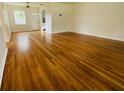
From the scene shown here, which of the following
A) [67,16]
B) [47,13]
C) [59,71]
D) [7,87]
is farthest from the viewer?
[67,16]

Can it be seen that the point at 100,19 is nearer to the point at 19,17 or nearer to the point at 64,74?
the point at 64,74

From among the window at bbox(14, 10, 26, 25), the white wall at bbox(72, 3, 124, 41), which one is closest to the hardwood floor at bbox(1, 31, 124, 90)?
the white wall at bbox(72, 3, 124, 41)

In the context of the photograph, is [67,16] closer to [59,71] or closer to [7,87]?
[59,71]

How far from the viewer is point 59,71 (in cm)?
231

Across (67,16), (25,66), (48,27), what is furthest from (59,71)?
(67,16)

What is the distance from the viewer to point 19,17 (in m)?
9.13

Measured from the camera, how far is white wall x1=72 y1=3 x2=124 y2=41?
5.07m

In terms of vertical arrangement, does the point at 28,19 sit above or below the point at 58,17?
below

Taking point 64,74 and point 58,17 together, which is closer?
point 64,74

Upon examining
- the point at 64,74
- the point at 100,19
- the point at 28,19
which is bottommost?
the point at 64,74

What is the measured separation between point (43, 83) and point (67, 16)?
7.12 metres

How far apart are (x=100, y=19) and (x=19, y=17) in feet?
22.9

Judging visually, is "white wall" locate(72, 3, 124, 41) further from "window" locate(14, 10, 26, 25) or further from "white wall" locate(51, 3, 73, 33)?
"window" locate(14, 10, 26, 25)

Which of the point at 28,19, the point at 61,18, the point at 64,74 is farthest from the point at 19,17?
the point at 64,74
